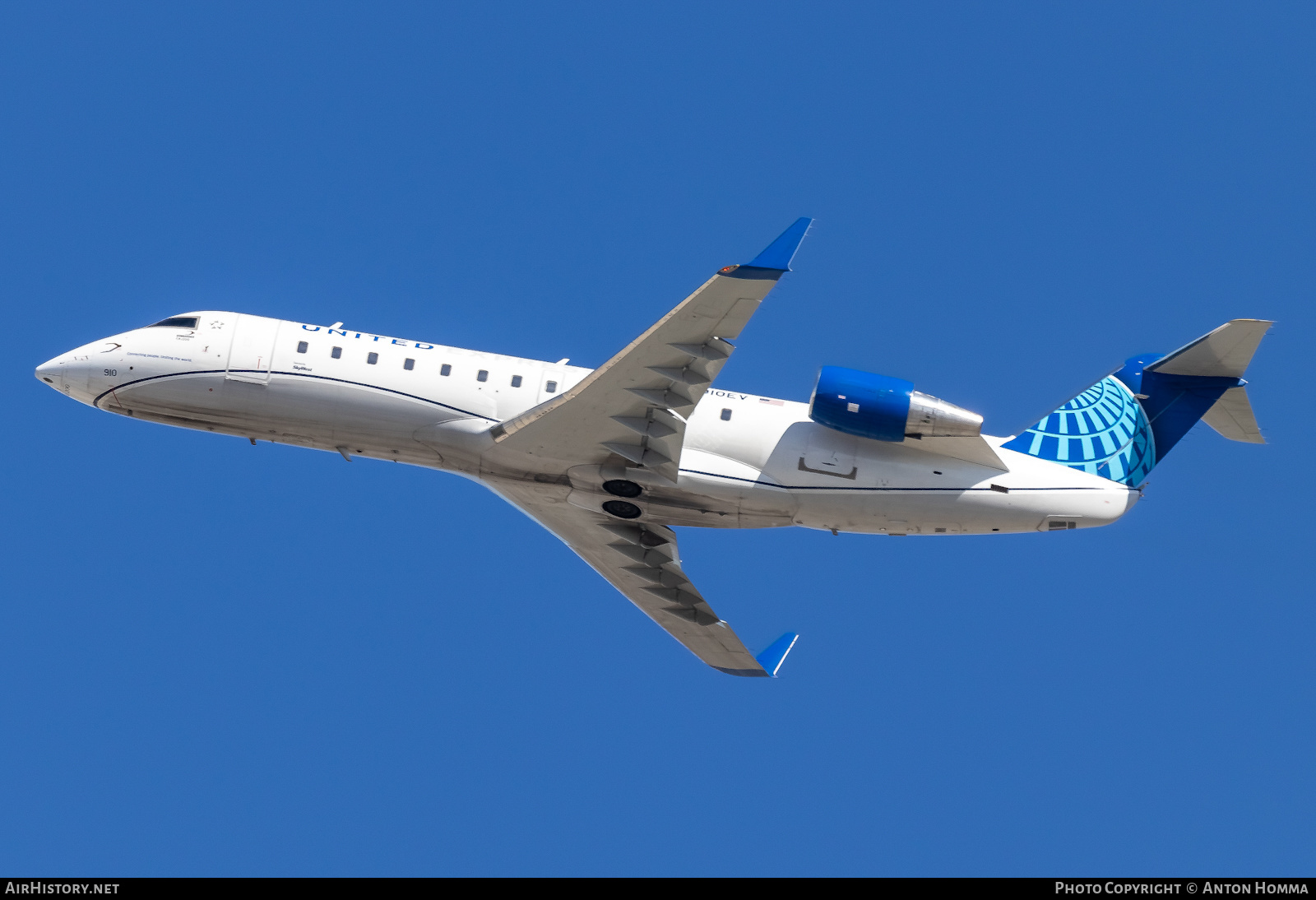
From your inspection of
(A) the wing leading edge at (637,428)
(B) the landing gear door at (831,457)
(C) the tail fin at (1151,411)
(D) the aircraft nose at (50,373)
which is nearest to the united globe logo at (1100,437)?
(C) the tail fin at (1151,411)

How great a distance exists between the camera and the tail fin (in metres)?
29.2

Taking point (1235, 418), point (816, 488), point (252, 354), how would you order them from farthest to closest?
point (1235, 418) → point (252, 354) → point (816, 488)

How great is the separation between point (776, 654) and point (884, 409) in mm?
9672

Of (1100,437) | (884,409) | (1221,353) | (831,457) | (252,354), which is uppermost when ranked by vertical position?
(1221,353)

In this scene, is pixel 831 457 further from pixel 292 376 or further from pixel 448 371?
pixel 292 376

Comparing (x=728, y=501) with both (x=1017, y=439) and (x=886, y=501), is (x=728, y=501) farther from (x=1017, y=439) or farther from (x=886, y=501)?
(x=1017, y=439)

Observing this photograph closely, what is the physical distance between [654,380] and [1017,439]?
325 inches

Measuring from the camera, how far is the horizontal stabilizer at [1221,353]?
29.7m

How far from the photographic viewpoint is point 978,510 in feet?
92.0

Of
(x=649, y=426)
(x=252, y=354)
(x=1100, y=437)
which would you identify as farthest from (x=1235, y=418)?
(x=252, y=354)

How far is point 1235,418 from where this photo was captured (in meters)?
30.9

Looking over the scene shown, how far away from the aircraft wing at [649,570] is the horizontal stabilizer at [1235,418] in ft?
37.3

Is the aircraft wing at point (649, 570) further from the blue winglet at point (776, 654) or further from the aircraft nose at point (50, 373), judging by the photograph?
the aircraft nose at point (50, 373)
